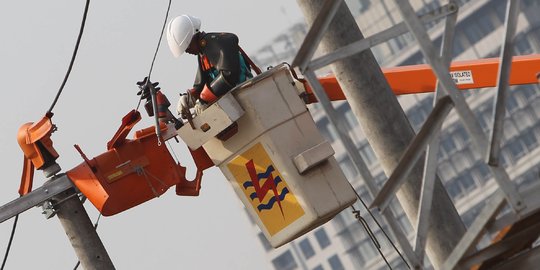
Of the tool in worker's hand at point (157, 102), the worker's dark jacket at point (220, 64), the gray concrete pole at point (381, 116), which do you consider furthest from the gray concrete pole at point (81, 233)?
the gray concrete pole at point (381, 116)

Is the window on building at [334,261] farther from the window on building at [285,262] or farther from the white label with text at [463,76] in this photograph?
the white label with text at [463,76]

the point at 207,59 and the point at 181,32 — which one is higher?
the point at 181,32

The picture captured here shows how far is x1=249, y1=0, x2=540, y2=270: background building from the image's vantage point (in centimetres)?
15688

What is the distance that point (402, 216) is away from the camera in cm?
15212

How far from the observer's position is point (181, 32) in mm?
→ 12297

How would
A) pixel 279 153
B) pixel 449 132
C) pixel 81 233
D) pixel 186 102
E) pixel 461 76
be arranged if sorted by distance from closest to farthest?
pixel 279 153
pixel 186 102
pixel 81 233
pixel 461 76
pixel 449 132

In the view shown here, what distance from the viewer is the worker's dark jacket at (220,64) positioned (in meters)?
11.9

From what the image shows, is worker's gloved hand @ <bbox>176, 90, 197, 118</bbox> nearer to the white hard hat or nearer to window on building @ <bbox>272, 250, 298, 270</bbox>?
the white hard hat

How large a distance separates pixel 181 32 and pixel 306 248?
15473 cm

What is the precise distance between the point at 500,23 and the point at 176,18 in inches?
6015

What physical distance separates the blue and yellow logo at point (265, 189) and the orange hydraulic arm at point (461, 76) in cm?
79

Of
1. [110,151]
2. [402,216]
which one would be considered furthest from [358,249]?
[110,151]

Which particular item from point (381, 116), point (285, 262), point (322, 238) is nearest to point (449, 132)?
point (322, 238)

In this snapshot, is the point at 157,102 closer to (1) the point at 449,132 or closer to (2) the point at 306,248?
(1) the point at 449,132
